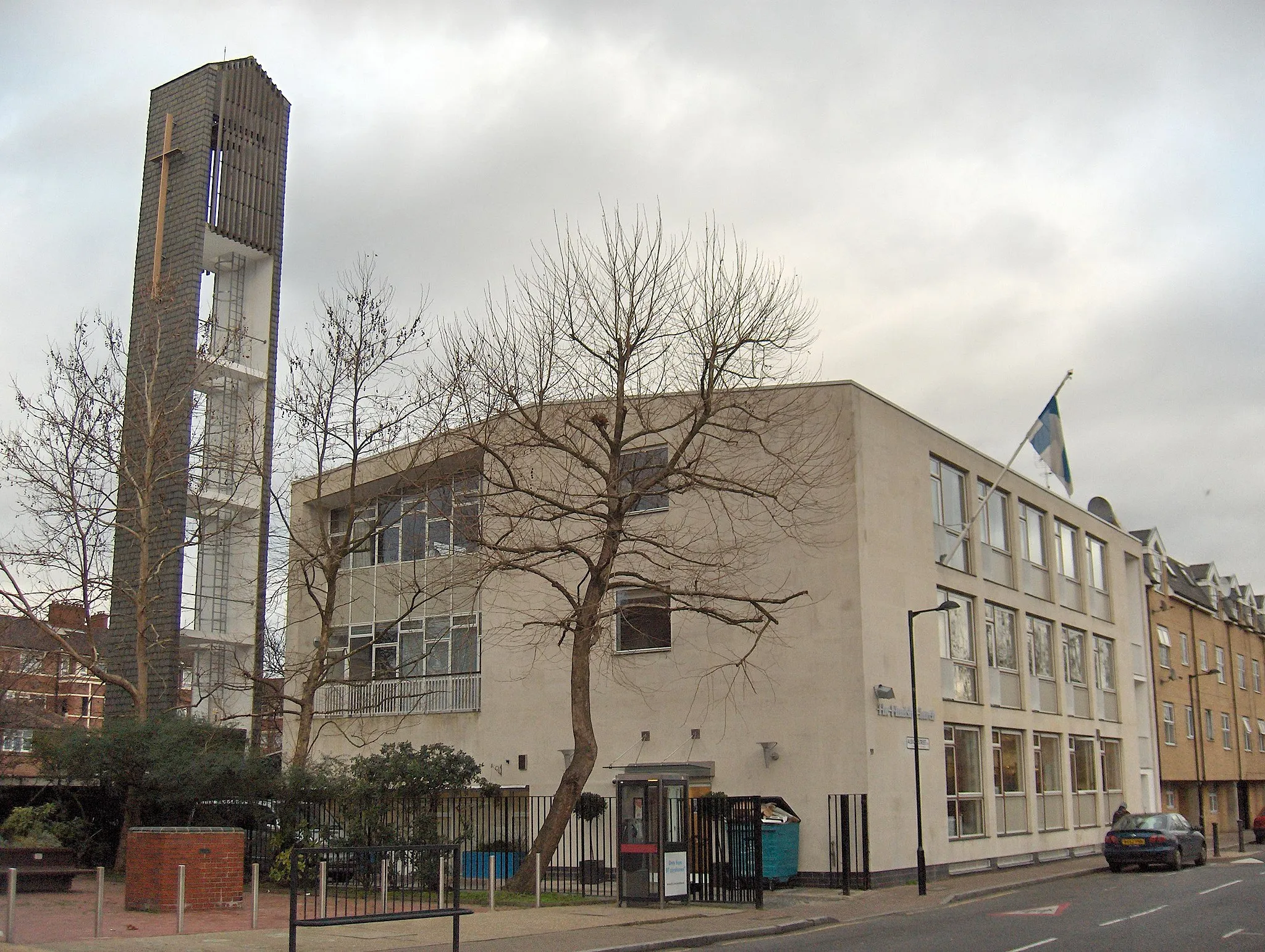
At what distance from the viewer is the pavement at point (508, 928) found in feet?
46.5

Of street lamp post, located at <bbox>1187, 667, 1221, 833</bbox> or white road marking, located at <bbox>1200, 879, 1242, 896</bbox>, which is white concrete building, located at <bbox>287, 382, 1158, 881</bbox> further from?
street lamp post, located at <bbox>1187, 667, 1221, 833</bbox>

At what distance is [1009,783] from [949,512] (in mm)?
7301

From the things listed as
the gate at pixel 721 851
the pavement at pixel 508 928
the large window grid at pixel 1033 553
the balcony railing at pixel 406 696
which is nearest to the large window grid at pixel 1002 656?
the large window grid at pixel 1033 553

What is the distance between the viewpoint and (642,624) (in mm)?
27750

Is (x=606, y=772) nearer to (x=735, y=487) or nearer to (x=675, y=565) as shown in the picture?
(x=675, y=565)

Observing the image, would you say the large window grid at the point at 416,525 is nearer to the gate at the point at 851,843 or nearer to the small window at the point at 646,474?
the small window at the point at 646,474

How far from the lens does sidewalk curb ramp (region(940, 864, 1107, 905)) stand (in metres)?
23.5

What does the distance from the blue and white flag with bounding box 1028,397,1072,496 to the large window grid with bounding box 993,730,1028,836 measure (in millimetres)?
6730

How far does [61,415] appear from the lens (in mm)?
25359

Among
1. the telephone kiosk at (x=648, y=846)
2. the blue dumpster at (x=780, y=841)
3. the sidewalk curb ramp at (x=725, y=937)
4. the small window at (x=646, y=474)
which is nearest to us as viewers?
the sidewalk curb ramp at (x=725, y=937)

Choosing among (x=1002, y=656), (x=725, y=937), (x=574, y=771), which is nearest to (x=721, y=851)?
(x=574, y=771)

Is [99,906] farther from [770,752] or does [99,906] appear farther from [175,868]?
[770,752]

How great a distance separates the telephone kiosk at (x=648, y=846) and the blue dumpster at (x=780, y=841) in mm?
3843

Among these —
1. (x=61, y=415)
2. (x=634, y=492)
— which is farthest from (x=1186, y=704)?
(x=61, y=415)
